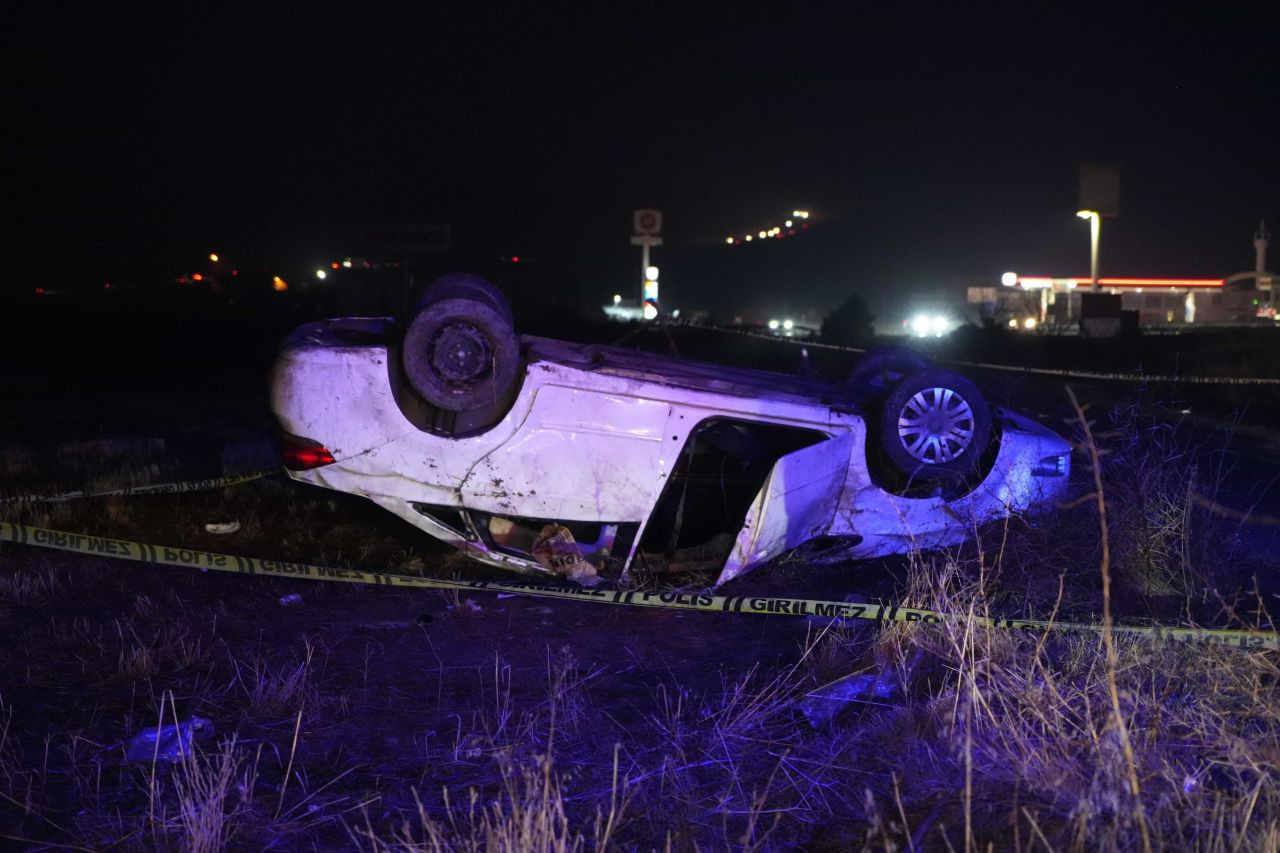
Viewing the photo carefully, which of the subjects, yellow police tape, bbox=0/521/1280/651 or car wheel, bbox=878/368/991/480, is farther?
car wheel, bbox=878/368/991/480

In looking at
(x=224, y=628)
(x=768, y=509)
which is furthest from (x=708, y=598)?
(x=224, y=628)

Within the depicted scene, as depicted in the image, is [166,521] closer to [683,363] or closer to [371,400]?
[371,400]

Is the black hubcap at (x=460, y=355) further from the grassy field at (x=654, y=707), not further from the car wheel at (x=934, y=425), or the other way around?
the car wheel at (x=934, y=425)

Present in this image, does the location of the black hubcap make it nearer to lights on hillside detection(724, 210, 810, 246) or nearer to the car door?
the car door

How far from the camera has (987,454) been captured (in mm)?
6312

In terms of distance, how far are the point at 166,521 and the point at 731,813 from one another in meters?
5.22

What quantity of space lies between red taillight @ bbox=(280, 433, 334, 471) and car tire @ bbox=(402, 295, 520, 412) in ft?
2.05

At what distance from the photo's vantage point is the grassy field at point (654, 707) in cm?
299

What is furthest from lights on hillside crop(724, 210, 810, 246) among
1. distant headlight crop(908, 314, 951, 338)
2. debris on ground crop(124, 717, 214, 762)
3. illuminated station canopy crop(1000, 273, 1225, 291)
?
debris on ground crop(124, 717, 214, 762)

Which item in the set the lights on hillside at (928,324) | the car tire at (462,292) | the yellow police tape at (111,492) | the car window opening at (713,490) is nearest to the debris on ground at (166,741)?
the car tire at (462,292)

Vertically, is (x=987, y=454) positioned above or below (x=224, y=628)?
above

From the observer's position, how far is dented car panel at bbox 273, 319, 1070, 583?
562 cm

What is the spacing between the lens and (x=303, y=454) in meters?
5.72

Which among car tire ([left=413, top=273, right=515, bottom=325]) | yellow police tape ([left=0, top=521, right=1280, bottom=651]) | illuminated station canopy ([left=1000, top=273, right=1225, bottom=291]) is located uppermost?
illuminated station canopy ([left=1000, top=273, right=1225, bottom=291])
